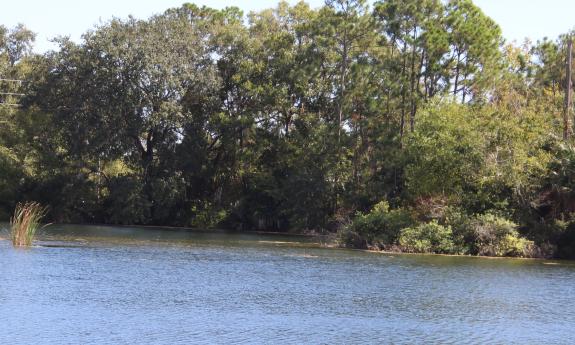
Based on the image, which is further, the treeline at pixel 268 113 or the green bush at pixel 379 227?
the treeline at pixel 268 113

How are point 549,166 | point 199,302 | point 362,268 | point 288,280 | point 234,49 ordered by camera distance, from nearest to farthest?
point 199,302, point 288,280, point 362,268, point 549,166, point 234,49

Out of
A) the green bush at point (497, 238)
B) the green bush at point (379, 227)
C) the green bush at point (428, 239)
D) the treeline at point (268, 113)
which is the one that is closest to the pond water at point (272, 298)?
the green bush at point (497, 238)

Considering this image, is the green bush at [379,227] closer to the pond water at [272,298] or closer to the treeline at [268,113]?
the treeline at [268,113]

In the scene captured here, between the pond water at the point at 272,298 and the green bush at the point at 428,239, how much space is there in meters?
4.07

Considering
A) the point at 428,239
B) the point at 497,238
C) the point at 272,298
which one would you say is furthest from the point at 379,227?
the point at 272,298

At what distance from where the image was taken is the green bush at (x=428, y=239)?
158 ft

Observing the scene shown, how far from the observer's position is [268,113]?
73.2m

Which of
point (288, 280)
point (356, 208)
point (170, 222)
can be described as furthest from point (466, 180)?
point (170, 222)

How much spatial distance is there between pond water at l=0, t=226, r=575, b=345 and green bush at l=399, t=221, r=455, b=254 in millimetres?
4073

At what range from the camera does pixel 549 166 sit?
1914 inches

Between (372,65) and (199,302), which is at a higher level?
(372,65)

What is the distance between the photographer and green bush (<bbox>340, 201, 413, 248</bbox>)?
165ft

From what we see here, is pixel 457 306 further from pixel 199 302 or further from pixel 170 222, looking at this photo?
pixel 170 222

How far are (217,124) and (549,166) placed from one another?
1295 inches
